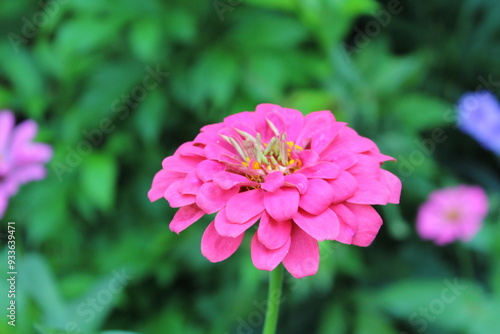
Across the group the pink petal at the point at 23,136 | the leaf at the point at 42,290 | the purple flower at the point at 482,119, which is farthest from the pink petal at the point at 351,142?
Result: the purple flower at the point at 482,119

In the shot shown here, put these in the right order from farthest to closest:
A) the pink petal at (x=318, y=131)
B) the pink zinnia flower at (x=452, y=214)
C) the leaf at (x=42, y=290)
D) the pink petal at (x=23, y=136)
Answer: the pink zinnia flower at (x=452, y=214)
the pink petal at (x=23, y=136)
the leaf at (x=42, y=290)
the pink petal at (x=318, y=131)

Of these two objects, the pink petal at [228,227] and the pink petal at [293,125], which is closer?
the pink petal at [228,227]

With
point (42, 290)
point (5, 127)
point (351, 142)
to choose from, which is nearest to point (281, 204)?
point (351, 142)

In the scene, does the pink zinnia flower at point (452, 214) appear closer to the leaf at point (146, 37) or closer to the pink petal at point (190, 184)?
the leaf at point (146, 37)

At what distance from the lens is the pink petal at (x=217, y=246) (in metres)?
0.49

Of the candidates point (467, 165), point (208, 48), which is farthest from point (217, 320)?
point (467, 165)

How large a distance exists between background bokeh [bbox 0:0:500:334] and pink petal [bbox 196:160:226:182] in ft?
2.67

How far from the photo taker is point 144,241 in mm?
1510

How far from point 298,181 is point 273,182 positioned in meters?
0.02

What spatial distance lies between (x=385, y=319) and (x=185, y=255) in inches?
20.5

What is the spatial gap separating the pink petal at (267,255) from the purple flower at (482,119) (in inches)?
44.9

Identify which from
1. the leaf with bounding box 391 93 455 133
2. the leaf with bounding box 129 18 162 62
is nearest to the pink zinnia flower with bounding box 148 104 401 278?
the leaf with bounding box 129 18 162 62

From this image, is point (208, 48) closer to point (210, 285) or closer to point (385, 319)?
point (210, 285)

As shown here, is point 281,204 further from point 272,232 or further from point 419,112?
point 419,112
